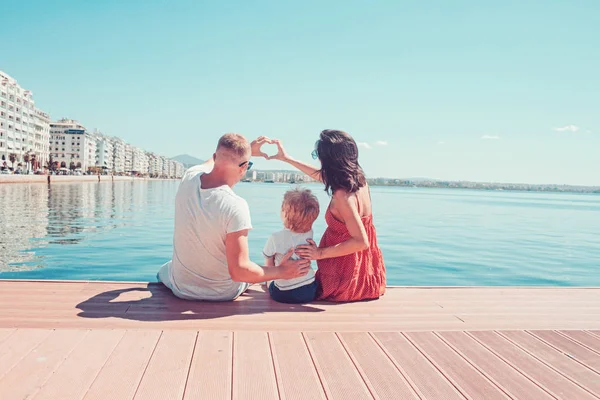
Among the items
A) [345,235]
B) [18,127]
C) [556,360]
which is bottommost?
[556,360]

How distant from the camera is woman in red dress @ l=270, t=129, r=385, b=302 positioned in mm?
3375

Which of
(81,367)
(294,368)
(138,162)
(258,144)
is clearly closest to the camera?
(81,367)

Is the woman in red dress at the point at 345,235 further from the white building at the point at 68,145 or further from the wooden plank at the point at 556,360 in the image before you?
the white building at the point at 68,145

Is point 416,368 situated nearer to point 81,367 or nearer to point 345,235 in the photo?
point 345,235

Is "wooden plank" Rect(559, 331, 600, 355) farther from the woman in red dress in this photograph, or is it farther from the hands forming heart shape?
the hands forming heart shape

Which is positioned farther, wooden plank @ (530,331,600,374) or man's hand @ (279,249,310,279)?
man's hand @ (279,249,310,279)

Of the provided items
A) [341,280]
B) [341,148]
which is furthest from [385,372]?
[341,148]

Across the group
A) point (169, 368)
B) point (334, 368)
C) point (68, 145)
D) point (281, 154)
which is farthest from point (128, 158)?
point (334, 368)

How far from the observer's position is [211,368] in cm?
226

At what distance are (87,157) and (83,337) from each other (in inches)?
5157

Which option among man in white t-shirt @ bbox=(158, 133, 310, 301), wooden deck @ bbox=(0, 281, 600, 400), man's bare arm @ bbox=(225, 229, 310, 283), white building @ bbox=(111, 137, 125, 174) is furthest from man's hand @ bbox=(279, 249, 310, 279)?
white building @ bbox=(111, 137, 125, 174)

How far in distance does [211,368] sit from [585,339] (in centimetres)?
248

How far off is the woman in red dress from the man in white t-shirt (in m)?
0.33

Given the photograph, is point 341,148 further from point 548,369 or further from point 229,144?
point 548,369
